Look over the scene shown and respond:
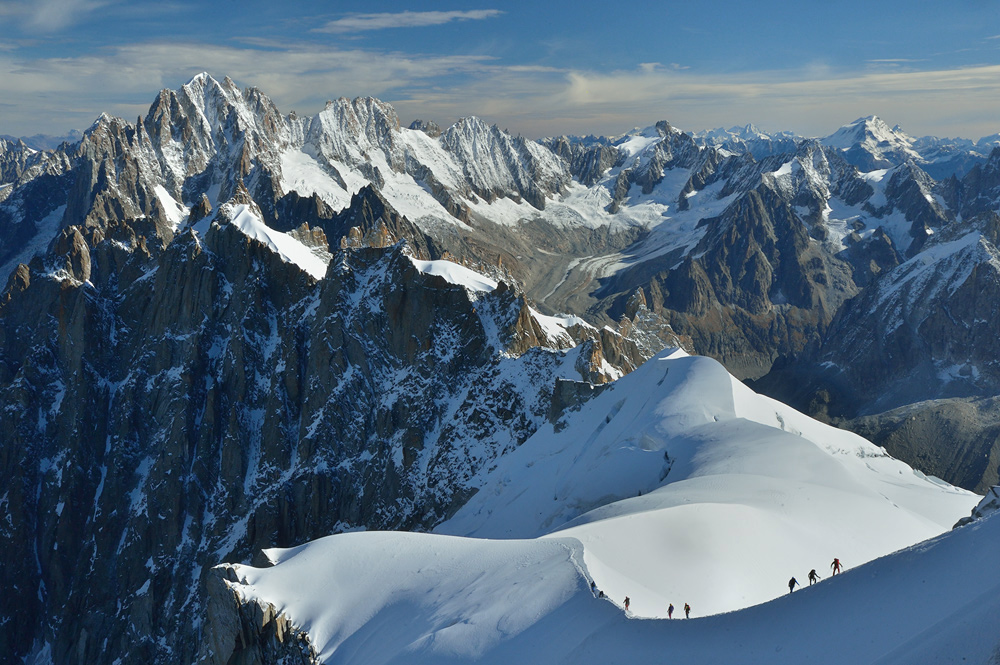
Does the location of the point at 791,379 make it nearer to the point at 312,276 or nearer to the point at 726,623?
the point at 312,276

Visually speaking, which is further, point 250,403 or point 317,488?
point 250,403

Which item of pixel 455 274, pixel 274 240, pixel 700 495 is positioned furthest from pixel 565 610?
pixel 274 240

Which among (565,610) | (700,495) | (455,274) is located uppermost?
(455,274)

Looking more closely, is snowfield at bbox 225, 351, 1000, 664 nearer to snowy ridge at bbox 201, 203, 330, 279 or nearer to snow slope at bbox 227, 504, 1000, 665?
snow slope at bbox 227, 504, 1000, 665

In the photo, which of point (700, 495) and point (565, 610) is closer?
point (565, 610)


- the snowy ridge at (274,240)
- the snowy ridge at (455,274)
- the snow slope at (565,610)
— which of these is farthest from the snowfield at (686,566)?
the snowy ridge at (274,240)

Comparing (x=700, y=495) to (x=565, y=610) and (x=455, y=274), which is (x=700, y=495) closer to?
(x=565, y=610)

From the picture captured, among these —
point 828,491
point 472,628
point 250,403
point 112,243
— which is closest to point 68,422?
point 250,403

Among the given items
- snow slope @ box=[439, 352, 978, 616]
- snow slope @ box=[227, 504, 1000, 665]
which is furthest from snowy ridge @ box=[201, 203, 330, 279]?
snow slope @ box=[227, 504, 1000, 665]
